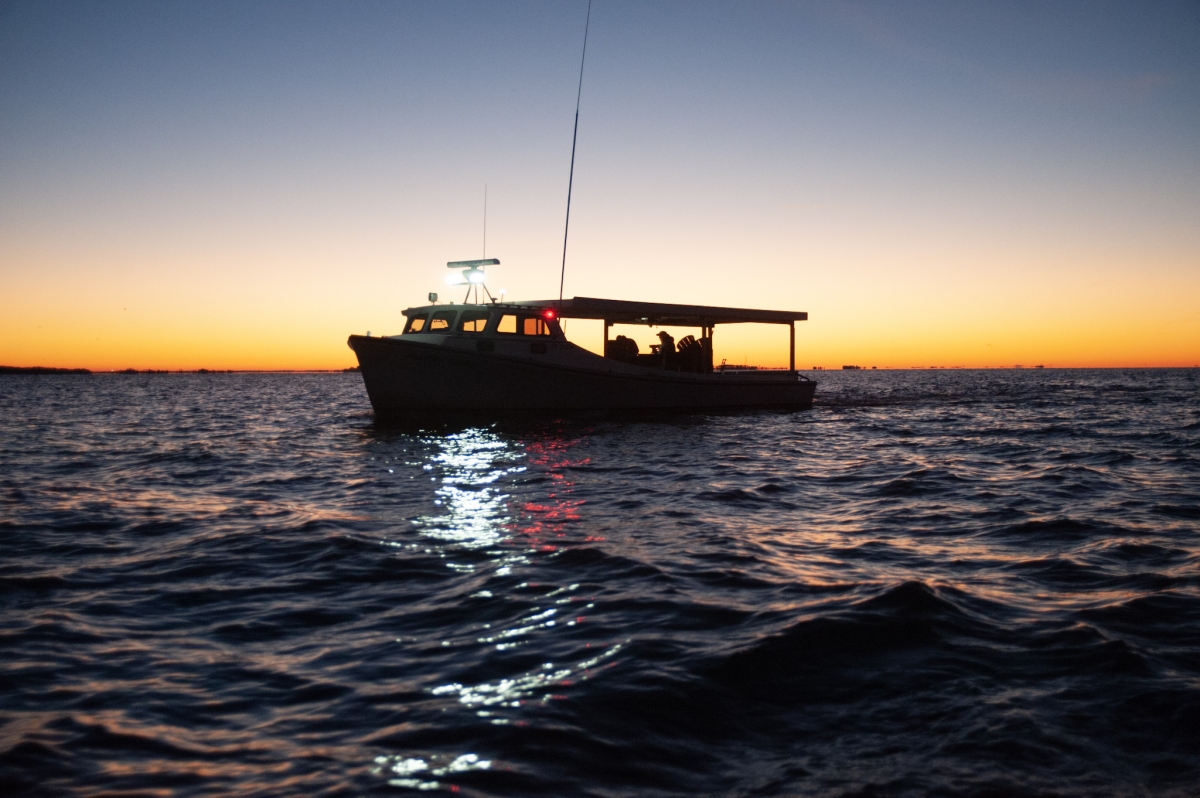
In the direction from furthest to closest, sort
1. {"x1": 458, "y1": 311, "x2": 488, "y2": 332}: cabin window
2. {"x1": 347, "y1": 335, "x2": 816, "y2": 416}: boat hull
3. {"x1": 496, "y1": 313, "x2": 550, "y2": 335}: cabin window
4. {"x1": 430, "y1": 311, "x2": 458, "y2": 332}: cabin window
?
{"x1": 430, "y1": 311, "x2": 458, "y2": 332}: cabin window → {"x1": 458, "y1": 311, "x2": 488, "y2": 332}: cabin window → {"x1": 496, "y1": 313, "x2": 550, "y2": 335}: cabin window → {"x1": 347, "y1": 335, "x2": 816, "y2": 416}: boat hull

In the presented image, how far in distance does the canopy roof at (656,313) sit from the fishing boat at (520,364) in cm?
5

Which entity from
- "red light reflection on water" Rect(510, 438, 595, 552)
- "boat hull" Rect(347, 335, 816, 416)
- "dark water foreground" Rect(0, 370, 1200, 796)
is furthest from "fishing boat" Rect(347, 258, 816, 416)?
"dark water foreground" Rect(0, 370, 1200, 796)

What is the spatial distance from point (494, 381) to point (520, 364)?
90 centimetres

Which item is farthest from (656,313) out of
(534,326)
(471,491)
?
(471,491)

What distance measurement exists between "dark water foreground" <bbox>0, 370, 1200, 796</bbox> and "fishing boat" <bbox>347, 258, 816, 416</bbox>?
1061 cm

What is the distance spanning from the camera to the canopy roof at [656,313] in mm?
23734

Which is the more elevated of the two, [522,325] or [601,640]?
[522,325]

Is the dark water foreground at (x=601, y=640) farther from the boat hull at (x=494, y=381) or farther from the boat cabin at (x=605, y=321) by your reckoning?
the boat cabin at (x=605, y=321)

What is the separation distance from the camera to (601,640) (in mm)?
4637

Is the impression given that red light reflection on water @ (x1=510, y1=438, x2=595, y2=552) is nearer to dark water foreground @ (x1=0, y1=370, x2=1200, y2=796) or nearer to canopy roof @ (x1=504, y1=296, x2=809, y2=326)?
dark water foreground @ (x1=0, y1=370, x2=1200, y2=796)

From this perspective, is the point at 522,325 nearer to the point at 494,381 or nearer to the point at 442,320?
the point at 494,381

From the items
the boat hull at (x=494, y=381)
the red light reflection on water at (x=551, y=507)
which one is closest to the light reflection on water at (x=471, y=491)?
the red light reflection on water at (x=551, y=507)

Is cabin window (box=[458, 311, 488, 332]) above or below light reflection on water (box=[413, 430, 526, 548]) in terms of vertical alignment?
above

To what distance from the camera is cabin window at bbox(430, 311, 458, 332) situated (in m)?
23.2
